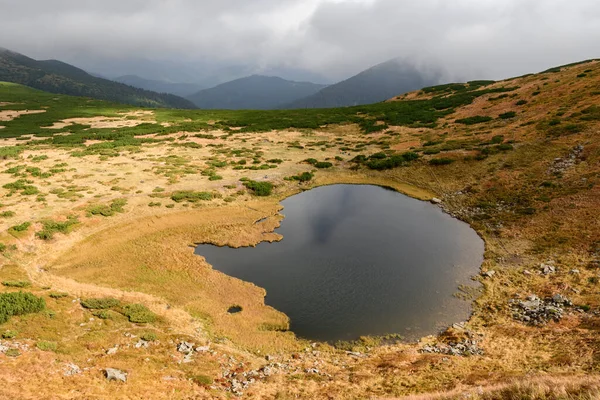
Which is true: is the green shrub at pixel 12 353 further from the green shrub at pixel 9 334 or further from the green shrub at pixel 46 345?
the green shrub at pixel 9 334

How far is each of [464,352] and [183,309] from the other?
17.4 metres

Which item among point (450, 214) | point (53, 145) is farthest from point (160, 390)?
point (53, 145)

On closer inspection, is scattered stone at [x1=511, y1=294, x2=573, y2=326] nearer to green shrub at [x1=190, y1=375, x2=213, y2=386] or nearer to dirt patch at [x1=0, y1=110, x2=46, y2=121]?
green shrub at [x1=190, y1=375, x2=213, y2=386]

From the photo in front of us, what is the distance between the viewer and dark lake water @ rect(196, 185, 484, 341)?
853 inches

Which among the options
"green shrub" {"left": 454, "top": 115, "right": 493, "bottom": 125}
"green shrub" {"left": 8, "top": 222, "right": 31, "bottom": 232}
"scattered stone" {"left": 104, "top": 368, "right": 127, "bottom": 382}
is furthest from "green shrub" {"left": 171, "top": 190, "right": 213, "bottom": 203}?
"green shrub" {"left": 454, "top": 115, "right": 493, "bottom": 125}

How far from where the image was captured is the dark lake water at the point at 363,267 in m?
21.7

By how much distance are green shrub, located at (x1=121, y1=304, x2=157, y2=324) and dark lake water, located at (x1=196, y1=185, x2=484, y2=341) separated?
5749mm

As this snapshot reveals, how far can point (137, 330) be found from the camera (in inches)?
760

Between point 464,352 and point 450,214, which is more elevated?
point 450,214

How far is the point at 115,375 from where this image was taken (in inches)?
582

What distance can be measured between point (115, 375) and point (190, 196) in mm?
26047

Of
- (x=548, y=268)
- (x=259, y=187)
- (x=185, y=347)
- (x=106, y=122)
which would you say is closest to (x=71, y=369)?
(x=185, y=347)

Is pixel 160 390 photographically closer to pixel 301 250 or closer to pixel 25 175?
pixel 301 250

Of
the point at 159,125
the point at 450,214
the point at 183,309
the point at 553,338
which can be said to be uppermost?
the point at 159,125
